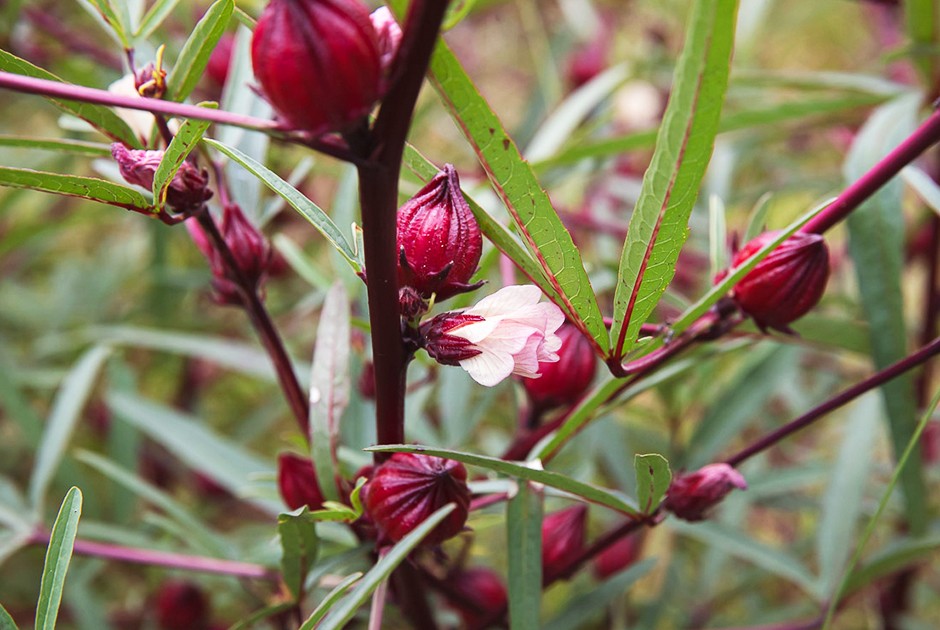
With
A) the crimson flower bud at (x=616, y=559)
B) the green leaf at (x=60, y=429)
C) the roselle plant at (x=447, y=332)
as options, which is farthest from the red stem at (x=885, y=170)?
the green leaf at (x=60, y=429)

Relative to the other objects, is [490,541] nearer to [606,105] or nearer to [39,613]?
[606,105]

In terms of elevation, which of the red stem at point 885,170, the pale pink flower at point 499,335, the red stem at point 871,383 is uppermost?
the pale pink flower at point 499,335

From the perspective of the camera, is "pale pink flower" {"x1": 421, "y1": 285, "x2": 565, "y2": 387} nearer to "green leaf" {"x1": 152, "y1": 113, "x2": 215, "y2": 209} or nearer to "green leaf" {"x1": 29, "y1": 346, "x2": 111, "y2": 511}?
"green leaf" {"x1": 152, "y1": 113, "x2": 215, "y2": 209}

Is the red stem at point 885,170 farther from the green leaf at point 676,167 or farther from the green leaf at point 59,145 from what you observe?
the green leaf at point 59,145

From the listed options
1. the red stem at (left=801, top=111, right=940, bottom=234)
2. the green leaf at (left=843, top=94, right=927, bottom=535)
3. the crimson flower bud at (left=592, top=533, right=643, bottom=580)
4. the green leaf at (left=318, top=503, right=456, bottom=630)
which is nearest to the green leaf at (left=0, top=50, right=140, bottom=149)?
the green leaf at (left=318, top=503, right=456, bottom=630)

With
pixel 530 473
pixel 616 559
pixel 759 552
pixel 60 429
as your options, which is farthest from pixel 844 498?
pixel 60 429
